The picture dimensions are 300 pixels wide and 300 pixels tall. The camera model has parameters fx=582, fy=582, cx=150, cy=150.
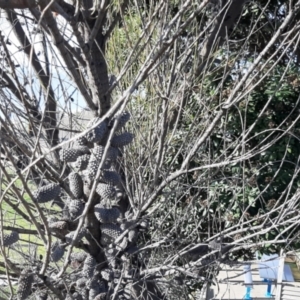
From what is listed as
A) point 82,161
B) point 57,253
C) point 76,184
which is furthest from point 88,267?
point 82,161

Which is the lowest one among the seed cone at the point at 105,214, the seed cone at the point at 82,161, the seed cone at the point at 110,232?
the seed cone at the point at 110,232

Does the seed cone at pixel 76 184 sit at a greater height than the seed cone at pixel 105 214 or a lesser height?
greater

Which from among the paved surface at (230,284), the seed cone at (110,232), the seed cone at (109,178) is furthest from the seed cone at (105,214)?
the paved surface at (230,284)

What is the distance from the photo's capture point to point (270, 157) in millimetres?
4367

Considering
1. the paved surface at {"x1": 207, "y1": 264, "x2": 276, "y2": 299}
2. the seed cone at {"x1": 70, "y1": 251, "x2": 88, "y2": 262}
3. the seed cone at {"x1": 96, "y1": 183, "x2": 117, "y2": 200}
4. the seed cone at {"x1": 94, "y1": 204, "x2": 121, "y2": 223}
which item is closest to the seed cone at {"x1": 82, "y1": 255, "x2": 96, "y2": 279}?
the seed cone at {"x1": 70, "y1": 251, "x2": 88, "y2": 262}

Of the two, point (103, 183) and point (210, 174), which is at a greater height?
point (210, 174)

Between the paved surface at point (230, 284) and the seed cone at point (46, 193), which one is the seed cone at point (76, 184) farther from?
the paved surface at point (230, 284)

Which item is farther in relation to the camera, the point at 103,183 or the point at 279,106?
the point at 279,106

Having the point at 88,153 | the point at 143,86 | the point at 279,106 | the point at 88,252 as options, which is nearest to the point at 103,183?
the point at 88,153

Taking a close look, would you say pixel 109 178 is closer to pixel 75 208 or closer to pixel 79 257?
pixel 75 208

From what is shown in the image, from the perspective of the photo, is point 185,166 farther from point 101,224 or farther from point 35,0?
point 35,0

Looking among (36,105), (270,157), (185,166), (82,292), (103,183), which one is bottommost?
(82,292)

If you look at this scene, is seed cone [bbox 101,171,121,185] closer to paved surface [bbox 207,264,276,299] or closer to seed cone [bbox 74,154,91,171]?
seed cone [bbox 74,154,91,171]

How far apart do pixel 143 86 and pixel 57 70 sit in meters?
1.04
